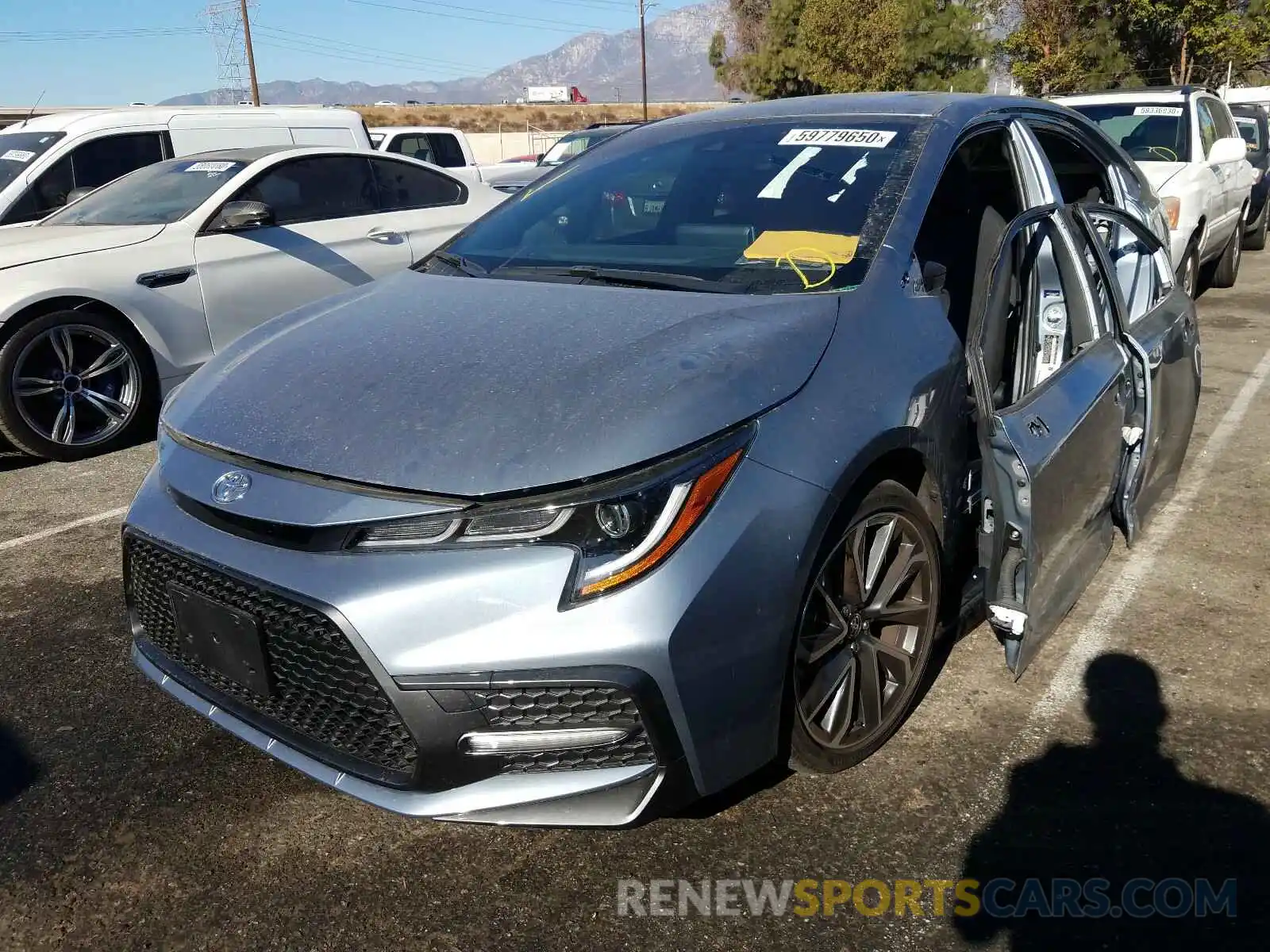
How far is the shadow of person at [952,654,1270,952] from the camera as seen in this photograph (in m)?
2.04

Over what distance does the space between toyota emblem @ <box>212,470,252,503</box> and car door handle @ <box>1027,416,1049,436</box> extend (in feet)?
5.96

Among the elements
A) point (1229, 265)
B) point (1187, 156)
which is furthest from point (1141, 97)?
point (1229, 265)

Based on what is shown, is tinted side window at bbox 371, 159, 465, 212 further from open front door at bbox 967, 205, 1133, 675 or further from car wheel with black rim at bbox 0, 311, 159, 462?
open front door at bbox 967, 205, 1133, 675

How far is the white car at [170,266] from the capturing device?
511cm

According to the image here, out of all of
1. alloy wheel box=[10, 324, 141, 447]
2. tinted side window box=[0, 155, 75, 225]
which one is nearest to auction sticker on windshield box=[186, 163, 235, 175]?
alloy wheel box=[10, 324, 141, 447]

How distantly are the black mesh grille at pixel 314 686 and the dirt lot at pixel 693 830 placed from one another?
34 centimetres

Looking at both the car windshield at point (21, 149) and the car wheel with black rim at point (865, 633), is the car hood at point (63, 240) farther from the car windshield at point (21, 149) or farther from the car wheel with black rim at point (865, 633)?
the car wheel with black rim at point (865, 633)

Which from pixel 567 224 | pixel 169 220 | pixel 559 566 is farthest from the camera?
pixel 169 220

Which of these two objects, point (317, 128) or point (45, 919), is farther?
point (317, 128)

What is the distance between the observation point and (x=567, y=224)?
331 centimetres

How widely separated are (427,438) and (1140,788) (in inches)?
73.2

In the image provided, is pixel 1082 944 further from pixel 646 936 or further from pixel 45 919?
pixel 45 919

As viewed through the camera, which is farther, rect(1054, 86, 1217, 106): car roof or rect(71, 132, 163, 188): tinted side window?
rect(1054, 86, 1217, 106): car roof

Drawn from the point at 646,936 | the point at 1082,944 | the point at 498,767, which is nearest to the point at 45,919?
the point at 498,767
